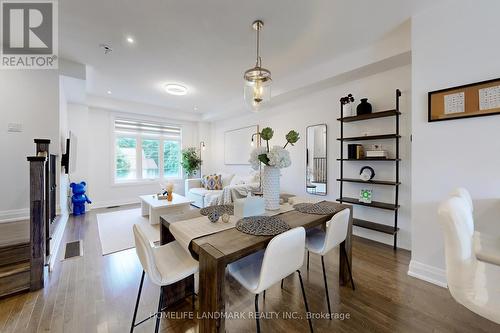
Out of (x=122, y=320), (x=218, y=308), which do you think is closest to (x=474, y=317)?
(x=218, y=308)

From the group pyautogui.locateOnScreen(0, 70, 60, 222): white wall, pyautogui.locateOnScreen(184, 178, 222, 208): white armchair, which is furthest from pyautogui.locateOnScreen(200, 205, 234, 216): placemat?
pyautogui.locateOnScreen(0, 70, 60, 222): white wall

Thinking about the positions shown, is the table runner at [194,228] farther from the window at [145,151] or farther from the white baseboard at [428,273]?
the window at [145,151]

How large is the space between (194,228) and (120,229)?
2952mm

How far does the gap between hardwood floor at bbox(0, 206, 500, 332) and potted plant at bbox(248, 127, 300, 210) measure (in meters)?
0.89

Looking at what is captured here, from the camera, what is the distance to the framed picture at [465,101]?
5.61ft

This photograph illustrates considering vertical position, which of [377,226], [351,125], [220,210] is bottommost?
[377,226]

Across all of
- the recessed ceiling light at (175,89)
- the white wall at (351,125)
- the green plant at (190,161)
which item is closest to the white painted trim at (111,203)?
the green plant at (190,161)

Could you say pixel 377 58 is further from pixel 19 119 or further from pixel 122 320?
pixel 19 119

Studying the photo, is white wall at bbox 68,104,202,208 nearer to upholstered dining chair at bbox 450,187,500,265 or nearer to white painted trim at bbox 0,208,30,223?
white painted trim at bbox 0,208,30,223

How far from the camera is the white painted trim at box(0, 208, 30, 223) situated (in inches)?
109

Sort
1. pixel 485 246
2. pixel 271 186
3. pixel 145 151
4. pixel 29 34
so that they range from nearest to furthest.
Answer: pixel 485 246 < pixel 271 186 < pixel 29 34 < pixel 145 151

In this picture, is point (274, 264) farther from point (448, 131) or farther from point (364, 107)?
Result: point (364, 107)

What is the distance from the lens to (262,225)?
140 cm

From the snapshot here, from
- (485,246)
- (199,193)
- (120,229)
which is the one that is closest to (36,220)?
(120,229)
